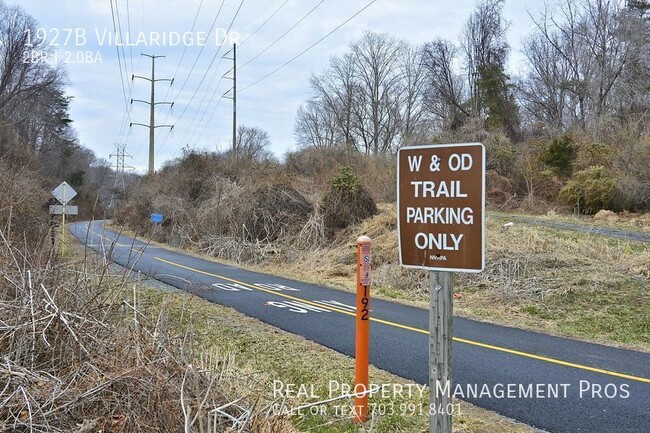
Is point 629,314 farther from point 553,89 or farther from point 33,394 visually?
point 553,89

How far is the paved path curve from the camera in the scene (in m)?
5.50

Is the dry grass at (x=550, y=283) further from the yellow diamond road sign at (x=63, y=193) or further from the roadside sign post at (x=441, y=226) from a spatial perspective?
the yellow diamond road sign at (x=63, y=193)

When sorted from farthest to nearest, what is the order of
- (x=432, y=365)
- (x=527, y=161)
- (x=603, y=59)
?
(x=603, y=59)
(x=527, y=161)
(x=432, y=365)

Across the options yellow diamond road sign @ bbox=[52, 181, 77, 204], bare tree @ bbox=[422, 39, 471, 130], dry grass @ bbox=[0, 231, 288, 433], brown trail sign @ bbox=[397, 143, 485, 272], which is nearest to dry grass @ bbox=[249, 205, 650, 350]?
brown trail sign @ bbox=[397, 143, 485, 272]

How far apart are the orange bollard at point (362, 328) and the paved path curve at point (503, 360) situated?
66.6 inches

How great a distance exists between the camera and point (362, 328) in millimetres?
4645

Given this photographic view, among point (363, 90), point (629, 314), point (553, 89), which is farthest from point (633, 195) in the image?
point (363, 90)

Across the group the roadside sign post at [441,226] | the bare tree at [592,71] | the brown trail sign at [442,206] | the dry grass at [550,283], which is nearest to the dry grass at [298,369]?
the roadside sign post at [441,226]

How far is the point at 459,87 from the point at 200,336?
4679cm

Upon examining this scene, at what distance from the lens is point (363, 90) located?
58.7m

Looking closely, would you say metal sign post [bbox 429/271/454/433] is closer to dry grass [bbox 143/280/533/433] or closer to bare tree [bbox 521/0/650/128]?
dry grass [bbox 143/280/533/433]

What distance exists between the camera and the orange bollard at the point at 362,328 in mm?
4621

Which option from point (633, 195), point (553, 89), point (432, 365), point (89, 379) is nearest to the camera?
point (432, 365)

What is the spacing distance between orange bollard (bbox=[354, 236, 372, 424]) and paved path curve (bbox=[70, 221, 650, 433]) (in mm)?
1692
